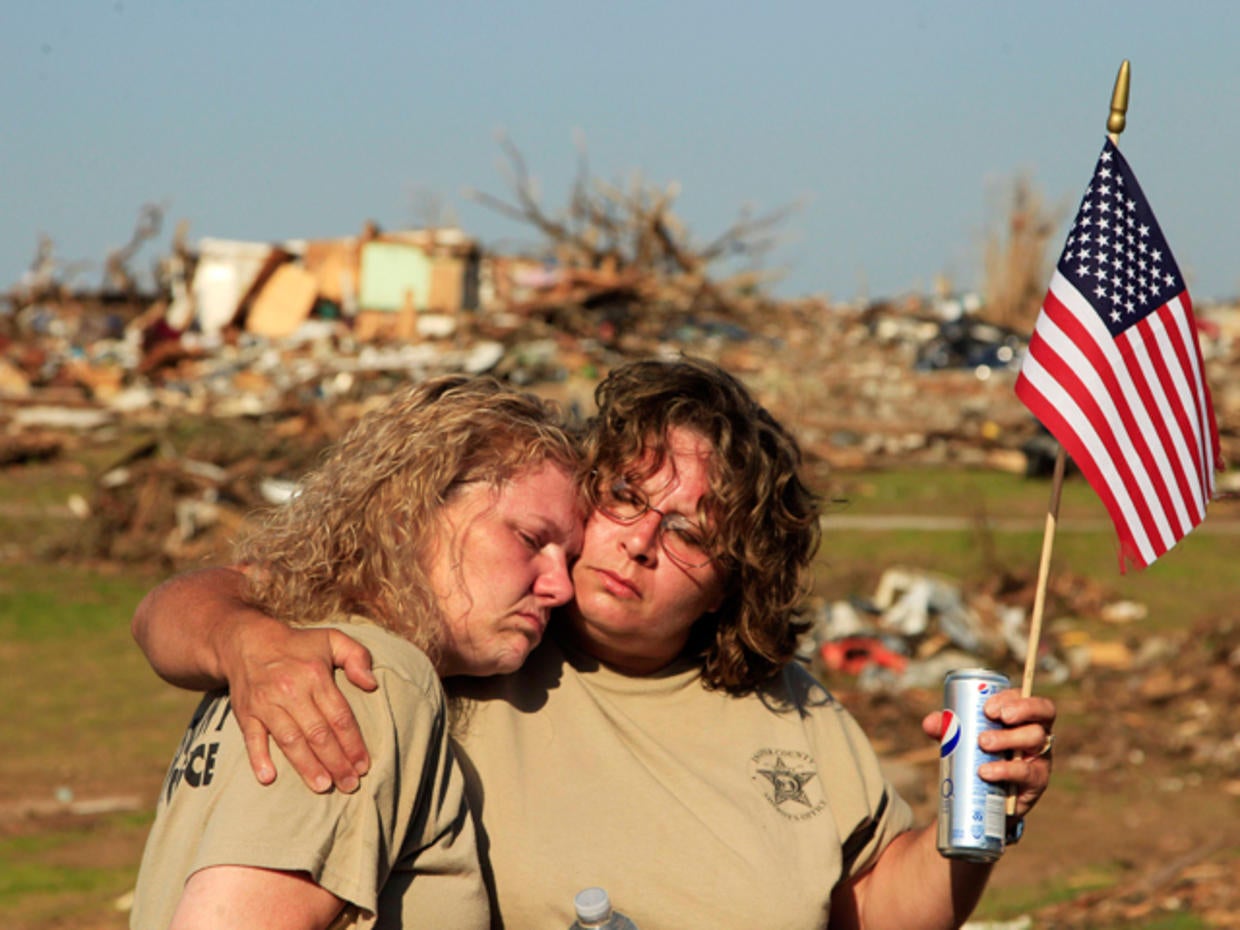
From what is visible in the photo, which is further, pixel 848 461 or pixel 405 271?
pixel 405 271

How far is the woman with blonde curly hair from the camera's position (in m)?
2.02

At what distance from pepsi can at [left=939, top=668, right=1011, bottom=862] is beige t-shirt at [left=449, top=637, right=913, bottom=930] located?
334 mm

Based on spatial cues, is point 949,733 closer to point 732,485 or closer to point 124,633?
point 732,485

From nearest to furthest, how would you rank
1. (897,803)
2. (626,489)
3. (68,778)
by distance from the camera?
(626,489) < (897,803) < (68,778)

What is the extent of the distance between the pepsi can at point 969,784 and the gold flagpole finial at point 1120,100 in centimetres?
116

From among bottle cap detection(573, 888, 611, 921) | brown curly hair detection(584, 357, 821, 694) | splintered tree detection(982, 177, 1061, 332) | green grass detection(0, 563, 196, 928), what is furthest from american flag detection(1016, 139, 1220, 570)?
splintered tree detection(982, 177, 1061, 332)

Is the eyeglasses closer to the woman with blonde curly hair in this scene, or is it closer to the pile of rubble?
the woman with blonde curly hair

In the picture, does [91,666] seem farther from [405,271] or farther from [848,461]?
[405,271]

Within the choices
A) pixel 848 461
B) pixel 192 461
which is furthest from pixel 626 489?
pixel 848 461

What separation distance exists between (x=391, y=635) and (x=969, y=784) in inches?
39.8

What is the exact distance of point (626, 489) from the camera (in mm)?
2887

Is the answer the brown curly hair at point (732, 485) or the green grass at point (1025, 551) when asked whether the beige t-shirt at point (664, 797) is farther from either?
the green grass at point (1025, 551)

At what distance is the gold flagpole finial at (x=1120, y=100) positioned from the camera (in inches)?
118

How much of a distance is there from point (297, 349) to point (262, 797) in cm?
2522
